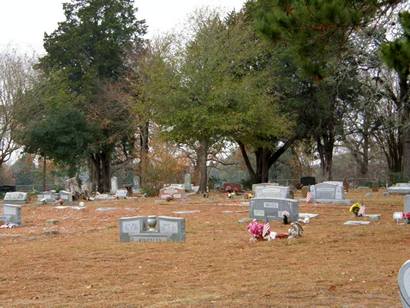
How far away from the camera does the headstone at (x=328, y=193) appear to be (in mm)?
22406

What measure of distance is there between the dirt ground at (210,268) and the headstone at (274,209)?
63 cm

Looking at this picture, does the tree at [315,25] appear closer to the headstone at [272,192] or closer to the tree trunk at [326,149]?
the headstone at [272,192]

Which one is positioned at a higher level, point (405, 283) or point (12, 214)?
point (12, 214)

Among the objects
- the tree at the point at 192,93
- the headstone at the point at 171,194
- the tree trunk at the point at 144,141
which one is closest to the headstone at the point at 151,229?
the headstone at the point at 171,194

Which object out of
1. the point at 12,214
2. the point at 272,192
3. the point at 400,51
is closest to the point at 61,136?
the point at 12,214

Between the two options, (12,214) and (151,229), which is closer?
(151,229)

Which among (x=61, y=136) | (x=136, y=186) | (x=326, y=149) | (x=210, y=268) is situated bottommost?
(x=210, y=268)

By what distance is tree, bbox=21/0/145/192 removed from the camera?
138ft

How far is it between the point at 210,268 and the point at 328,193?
1416 centimetres

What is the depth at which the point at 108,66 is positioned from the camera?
43.8m

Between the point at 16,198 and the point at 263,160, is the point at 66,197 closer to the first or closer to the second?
the point at 16,198

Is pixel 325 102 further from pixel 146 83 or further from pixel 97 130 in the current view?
pixel 97 130

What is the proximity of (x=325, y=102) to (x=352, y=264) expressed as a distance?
29599 millimetres

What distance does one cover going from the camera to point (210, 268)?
29.6ft
